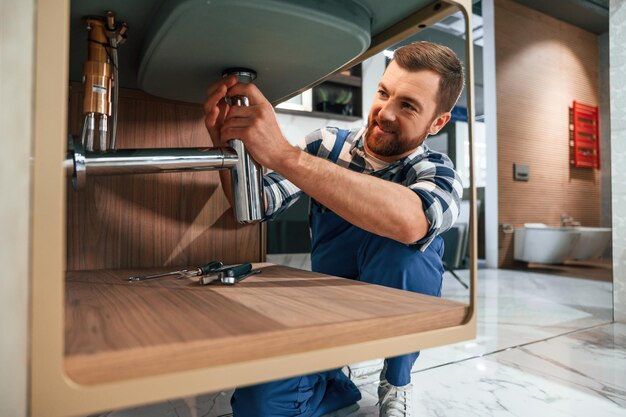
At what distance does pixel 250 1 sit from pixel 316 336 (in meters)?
0.32

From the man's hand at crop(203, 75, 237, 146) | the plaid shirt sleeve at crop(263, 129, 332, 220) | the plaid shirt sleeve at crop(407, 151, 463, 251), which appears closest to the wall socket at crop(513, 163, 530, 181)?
the plaid shirt sleeve at crop(407, 151, 463, 251)

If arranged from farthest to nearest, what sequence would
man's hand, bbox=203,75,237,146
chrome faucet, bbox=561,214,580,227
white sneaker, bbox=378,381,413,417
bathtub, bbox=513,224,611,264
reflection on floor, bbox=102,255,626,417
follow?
chrome faucet, bbox=561,214,580,227
bathtub, bbox=513,224,611,264
reflection on floor, bbox=102,255,626,417
white sneaker, bbox=378,381,413,417
man's hand, bbox=203,75,237,146

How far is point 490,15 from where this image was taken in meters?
3.81

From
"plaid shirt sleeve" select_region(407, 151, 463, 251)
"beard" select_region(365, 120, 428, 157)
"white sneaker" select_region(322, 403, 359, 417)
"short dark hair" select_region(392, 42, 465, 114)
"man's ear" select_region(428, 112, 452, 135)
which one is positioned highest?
"short dark hair" select_region(392, 42, 465, 114)

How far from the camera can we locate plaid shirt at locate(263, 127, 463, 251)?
0.68 meters

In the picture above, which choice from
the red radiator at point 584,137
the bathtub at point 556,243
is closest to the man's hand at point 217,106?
the bathtub at point 556,243

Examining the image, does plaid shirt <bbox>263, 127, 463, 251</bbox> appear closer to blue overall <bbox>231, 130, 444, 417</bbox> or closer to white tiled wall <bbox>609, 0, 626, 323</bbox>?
blue overall <bbox>231, 130, 444, 417</bbox>

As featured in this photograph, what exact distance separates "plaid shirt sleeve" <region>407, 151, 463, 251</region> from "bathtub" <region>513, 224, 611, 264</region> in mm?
3160

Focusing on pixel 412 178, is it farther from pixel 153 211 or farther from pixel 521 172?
pixel 521 172

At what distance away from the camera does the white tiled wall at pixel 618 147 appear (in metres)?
1.87

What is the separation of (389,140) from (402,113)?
0.20ft

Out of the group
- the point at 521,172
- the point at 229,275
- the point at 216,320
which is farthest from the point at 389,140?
the point at 521,172

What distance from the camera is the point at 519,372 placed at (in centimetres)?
121

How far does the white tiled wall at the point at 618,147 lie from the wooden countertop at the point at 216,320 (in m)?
1.85
